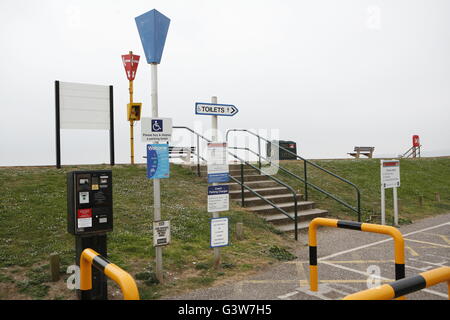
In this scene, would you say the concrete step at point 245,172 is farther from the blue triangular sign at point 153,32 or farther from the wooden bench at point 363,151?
the wooden bench at point 363,151

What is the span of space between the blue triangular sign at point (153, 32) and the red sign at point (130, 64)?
7.19m

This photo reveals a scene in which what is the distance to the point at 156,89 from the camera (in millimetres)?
5227

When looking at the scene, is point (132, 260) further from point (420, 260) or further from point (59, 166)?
point (59, 166)

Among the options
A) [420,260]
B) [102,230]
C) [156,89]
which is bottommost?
[420,260]

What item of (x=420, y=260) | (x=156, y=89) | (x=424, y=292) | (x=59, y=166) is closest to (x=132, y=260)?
(x=156, y=89)

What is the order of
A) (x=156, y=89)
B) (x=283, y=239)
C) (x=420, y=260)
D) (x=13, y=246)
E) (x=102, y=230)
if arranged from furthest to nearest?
1. (x=283, y=239)
2. (x=420, y=260)
3. (x=13, y=246)
4. (x=156, y=89)
5. (x=102, y=230)

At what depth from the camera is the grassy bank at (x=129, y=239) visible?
489 cm

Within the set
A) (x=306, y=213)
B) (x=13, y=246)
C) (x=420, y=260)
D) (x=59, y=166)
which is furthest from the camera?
(x=59, y=166)

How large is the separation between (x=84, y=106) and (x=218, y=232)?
19.9 feet

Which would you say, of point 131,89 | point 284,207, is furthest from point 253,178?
point 131,89

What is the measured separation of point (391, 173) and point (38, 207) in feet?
25.6

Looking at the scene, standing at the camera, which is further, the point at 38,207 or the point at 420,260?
the point at 38,207

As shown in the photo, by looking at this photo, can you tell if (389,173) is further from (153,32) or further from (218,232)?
(153,32)

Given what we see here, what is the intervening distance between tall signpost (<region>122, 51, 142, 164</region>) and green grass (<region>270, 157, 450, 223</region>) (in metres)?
4.97
